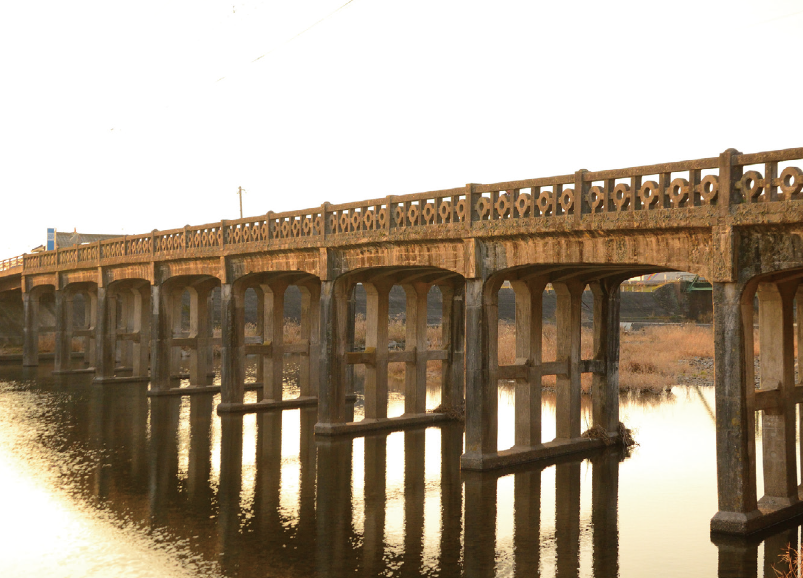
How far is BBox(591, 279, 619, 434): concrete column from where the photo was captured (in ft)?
68.9

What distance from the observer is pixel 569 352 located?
20.4 m

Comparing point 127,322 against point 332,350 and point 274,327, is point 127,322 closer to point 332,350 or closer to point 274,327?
point 274,327

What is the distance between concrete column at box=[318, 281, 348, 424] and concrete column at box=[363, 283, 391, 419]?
120cm

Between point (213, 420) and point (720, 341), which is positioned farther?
point (213, 420)

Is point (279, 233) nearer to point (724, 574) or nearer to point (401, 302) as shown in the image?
point (724, 574)

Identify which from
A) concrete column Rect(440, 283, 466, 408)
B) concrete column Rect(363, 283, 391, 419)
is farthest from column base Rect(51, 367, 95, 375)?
concrete column Rect(440, 283, 466, 408)

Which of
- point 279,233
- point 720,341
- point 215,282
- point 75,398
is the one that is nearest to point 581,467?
point 720,341

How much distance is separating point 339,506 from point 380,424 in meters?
8.67

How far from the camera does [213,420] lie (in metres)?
26.3

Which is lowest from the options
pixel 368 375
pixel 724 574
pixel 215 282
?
pixel 724 574

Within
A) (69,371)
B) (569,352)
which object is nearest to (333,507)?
(569,352)

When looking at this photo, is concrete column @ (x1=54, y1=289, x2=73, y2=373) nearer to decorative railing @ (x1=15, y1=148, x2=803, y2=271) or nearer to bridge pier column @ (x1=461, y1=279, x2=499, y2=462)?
decorative railing @ (x1=15, y1=148, x2=803, y2=271)

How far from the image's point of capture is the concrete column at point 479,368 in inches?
711

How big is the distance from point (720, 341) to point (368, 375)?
41.3ft
